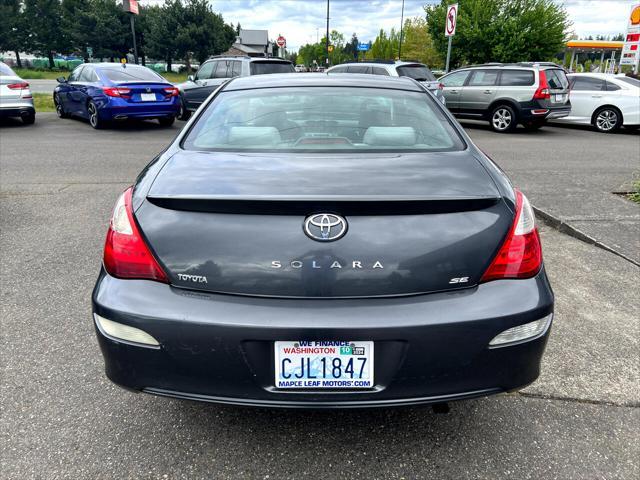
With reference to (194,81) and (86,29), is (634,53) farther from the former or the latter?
(86,29)

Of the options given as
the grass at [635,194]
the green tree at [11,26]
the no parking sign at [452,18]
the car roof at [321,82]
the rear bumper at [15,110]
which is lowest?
the grass at [635,194]

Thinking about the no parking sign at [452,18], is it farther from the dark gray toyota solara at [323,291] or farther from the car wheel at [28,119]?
the dark gray toyota solara at [323,291]

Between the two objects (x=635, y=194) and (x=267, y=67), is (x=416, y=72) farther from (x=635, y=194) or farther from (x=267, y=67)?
(x=635, y=194)

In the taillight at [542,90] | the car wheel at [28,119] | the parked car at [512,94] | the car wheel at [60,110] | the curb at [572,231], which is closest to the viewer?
the curb at [572,231]

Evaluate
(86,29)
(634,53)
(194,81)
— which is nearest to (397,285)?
(194,81)

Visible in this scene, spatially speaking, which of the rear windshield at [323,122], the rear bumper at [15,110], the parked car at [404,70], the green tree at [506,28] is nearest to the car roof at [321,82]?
the rear windshield at [323,122]

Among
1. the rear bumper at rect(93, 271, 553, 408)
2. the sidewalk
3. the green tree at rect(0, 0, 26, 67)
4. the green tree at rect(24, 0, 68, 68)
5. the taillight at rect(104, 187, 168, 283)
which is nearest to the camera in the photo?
the rear bumper at rect(93, 271, 553, 408)

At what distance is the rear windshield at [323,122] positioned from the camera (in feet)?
8.44

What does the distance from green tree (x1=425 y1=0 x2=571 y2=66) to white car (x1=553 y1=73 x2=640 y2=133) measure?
47.7ft

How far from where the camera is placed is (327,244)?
1.83 m

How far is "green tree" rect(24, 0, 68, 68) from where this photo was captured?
6191cm

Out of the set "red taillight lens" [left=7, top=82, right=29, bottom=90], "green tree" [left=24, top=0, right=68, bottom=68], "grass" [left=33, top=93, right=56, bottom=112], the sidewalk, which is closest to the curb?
the sidewalk

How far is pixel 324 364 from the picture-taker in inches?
72.7

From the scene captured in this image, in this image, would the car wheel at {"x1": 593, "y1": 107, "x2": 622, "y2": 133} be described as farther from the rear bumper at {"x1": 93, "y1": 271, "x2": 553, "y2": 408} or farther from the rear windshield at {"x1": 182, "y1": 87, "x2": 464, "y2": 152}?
the rear bumper at {"x1": 93, "y1": 271, "x2": 553, "y2": 408}
